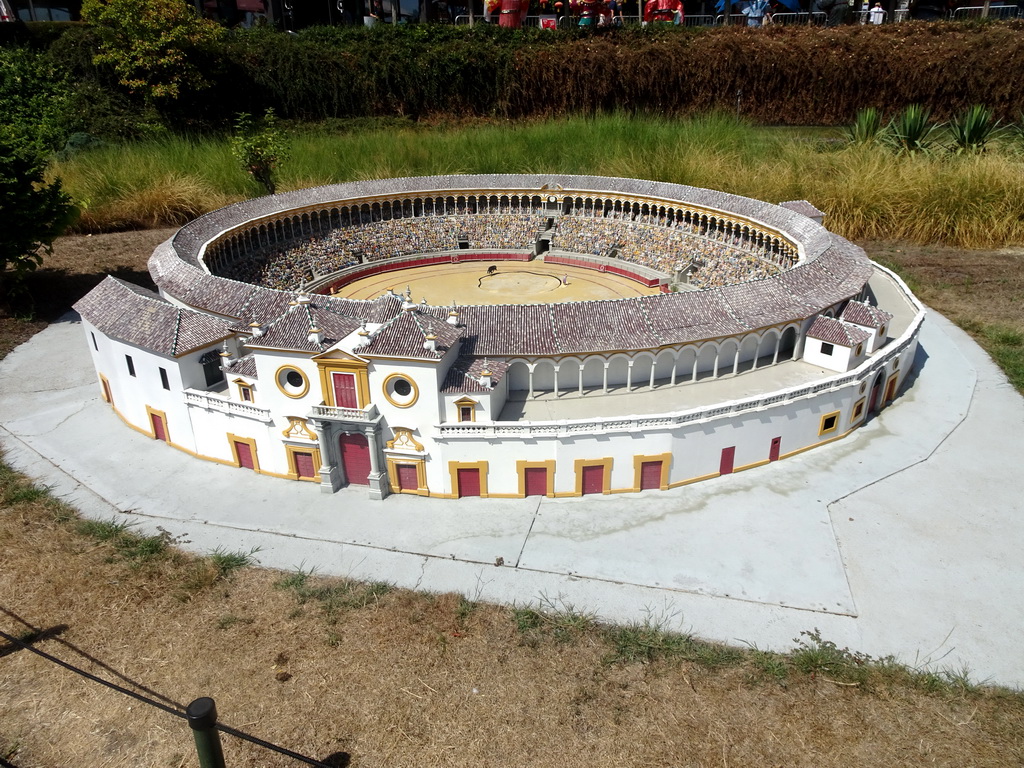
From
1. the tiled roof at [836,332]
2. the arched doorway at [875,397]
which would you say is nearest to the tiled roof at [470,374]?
the tiled roof at [836,332]

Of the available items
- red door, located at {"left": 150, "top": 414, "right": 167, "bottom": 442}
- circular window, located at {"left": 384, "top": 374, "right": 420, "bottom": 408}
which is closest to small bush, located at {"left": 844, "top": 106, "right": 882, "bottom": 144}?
circular window, located at {"left": 384, "top": 374, "right": 420, "bottom": 408}

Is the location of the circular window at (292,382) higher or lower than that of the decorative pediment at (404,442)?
higher

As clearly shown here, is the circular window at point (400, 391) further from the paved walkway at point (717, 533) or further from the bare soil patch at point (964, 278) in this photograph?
the bare soil patch at point (964, 278)

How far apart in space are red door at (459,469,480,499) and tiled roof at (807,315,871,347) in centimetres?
1936

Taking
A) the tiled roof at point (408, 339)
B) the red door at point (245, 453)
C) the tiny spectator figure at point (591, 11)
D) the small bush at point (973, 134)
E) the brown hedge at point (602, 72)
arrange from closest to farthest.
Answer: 1. the tiled roof at point (408, 339)
2. the red door at point (245, 453)
3. the small bush at point (973, 134)
4. the brown hedge at point (602, 72)
5. the tiny spectator figure at point (591, 11)

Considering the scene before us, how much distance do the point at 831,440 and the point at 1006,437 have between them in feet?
29.0

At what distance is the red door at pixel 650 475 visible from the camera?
32.6 meters

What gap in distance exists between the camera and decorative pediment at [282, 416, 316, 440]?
107ft

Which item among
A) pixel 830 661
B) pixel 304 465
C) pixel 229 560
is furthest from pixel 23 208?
pixel 830 661

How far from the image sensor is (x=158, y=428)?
121 feet

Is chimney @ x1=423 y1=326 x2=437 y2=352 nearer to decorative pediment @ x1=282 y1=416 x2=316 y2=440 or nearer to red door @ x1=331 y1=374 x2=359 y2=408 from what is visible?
red door @ x1=331 y1=374 x2=359 y2=408

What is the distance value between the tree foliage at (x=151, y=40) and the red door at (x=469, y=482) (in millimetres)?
78207

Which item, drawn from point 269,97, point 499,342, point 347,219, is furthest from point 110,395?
point 269,97

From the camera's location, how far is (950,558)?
2892 centimetres
